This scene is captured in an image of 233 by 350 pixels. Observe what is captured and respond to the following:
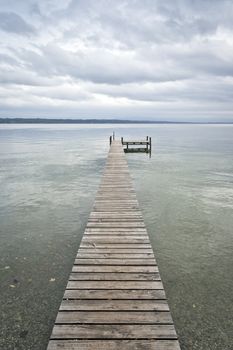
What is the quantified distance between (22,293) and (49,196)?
10251 millimetres

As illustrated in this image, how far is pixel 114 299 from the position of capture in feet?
16.0

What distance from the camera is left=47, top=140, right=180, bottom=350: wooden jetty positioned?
3.93 metres

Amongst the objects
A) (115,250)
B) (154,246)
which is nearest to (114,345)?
(115,250)

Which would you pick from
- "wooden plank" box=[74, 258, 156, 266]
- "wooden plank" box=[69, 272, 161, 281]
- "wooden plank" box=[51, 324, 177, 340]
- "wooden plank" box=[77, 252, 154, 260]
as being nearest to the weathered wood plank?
"wooden plank" box=[77, 252, 154, 260]

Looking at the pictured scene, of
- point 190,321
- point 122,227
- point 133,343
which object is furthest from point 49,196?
point 133,343

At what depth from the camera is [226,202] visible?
634 inches

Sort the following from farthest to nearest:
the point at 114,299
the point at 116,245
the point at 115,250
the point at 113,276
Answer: the point at 116,245, the point at 115,250, the point at 113,276, the point at 114,299

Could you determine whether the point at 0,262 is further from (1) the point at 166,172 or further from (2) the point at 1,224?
(1) the point at 166,172

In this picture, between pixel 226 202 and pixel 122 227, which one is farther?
pixel 226 202

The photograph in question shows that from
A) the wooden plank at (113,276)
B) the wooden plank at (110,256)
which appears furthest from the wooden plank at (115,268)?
the wooden plank at (110,256)

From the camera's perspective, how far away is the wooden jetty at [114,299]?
3932 mm

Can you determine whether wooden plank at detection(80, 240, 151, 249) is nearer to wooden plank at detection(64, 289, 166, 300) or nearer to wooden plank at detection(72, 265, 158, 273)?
wooden plank at detection(72, 265, 158, 273)

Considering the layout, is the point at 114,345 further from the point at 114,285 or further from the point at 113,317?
the point at 114,285

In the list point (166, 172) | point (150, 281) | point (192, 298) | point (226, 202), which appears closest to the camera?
point (150, 281)
